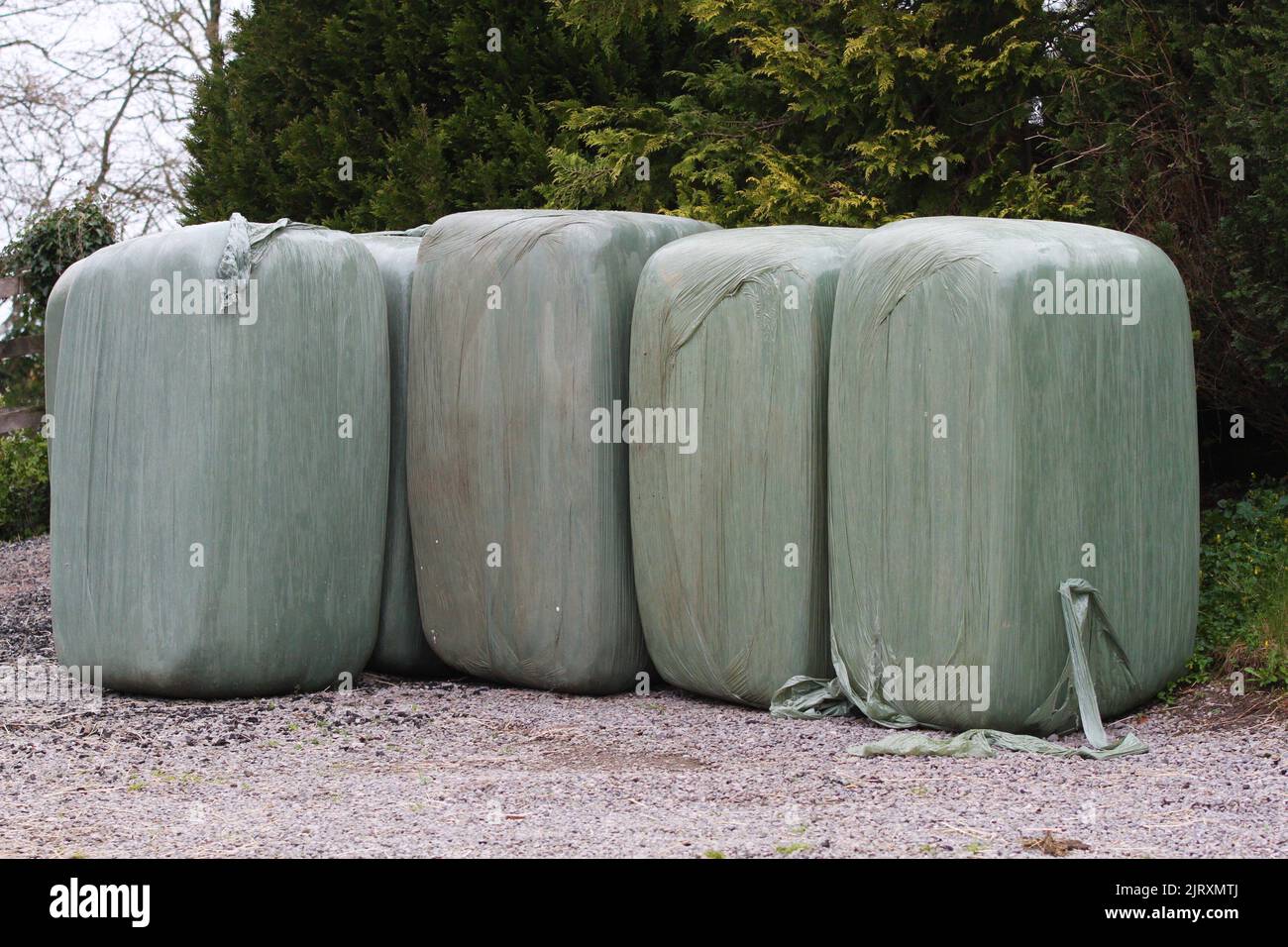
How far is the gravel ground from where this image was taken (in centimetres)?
364

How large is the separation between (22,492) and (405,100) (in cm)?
423

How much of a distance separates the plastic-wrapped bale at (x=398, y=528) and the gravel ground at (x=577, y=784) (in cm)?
41

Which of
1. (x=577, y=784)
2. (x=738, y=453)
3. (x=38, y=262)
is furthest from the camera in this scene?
(x=38, y=262)

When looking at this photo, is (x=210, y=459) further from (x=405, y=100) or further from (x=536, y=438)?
(x=405, y=100)

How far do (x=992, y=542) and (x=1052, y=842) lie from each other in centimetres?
126

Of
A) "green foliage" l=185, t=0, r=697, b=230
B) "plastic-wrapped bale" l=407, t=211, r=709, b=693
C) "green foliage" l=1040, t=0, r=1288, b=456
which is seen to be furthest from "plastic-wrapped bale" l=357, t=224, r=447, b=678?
"green foliage" l=185, t=0, r=697, b=230

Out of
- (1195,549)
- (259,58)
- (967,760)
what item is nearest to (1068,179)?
(1195,549)

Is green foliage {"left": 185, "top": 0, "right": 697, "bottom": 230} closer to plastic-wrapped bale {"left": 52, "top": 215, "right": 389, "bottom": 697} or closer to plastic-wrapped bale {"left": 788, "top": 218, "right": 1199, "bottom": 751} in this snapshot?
plastic-wrapped bale {"left": 52, "top": 215, "right": 389, "bottom": 697}

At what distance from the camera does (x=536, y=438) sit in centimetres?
554

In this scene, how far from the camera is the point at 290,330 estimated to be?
17.9ft

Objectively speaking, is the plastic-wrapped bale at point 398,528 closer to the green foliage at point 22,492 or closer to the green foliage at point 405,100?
the green foliage at point 405,100

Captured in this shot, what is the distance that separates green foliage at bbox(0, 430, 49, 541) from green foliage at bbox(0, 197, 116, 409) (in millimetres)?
106

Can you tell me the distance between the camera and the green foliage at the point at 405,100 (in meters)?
9.41

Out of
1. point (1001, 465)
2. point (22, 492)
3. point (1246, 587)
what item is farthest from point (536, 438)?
point (22, 492)
